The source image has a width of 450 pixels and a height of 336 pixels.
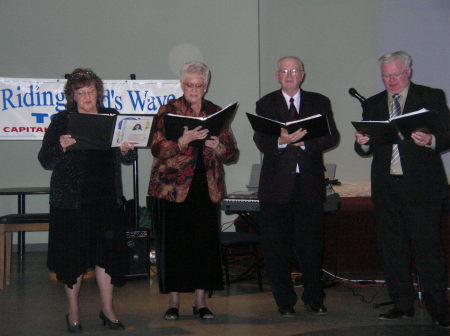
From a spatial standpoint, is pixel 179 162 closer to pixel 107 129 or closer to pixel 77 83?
pixel 107 129

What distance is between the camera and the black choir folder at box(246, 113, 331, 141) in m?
3.66

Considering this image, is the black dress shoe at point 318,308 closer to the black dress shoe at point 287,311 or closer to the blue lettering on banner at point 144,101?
the black dress shoe at point 287,311

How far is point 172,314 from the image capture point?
4.05 meters

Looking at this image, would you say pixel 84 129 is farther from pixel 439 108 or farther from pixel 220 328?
pixel 439 108

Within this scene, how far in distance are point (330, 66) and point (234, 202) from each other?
8.46 ft

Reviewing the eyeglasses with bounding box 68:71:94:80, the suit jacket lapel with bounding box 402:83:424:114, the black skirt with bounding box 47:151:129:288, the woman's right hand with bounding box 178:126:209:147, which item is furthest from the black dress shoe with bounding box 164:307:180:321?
the suit jacket lapel with bounding box 402:83:424:114

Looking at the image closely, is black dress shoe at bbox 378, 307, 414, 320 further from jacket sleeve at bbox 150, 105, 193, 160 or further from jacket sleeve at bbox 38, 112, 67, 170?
jacket sleeve at bbox 38, 112, 67, 170

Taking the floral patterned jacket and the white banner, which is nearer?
the floral patterned jacket

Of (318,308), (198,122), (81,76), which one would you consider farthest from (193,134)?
(318,308)

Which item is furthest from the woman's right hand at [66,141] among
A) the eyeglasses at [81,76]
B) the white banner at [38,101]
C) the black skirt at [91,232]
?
the white banner at [38,101]

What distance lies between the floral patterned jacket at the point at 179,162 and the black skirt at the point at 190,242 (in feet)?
0.17

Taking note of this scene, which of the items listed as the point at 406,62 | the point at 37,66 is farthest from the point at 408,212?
the point at 37,66

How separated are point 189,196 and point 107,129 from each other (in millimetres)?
659

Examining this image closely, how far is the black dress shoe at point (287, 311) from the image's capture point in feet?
13.4
